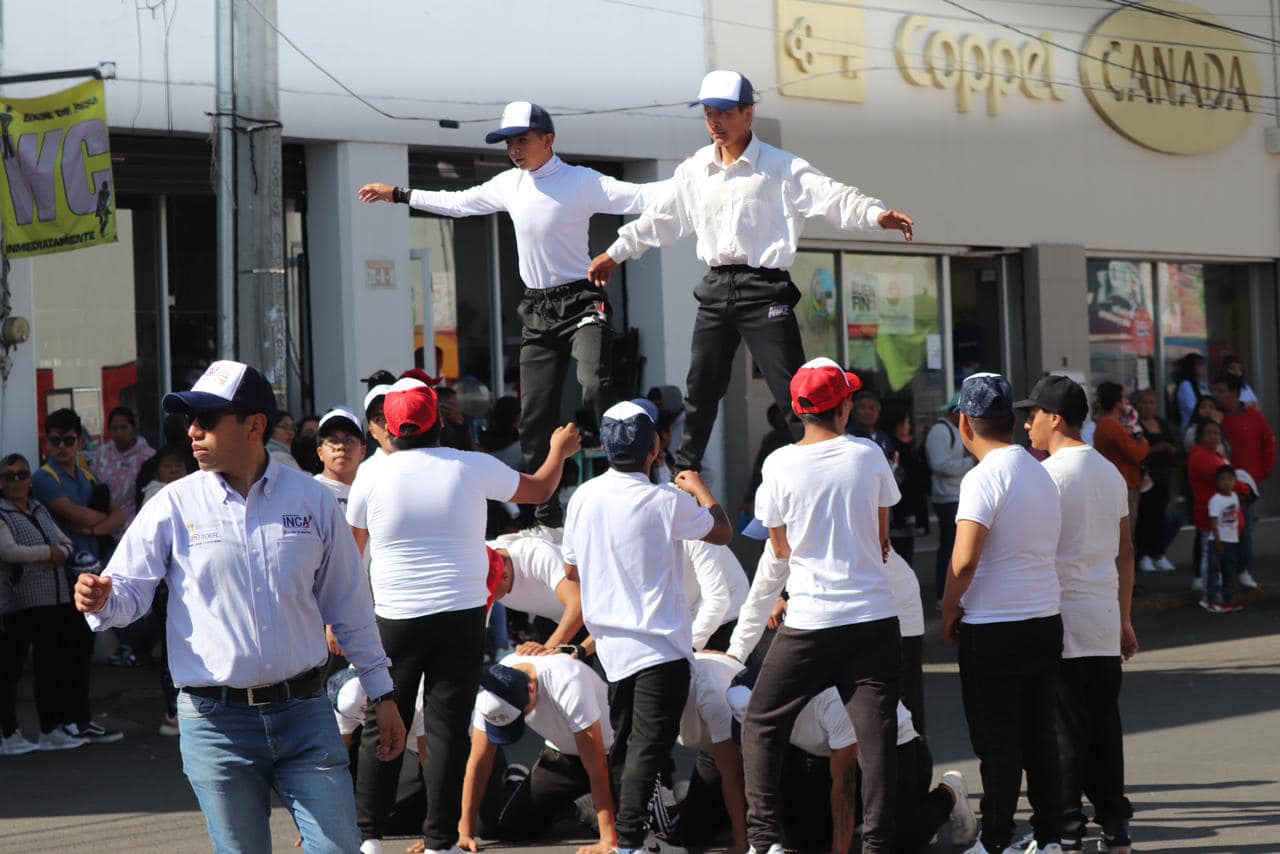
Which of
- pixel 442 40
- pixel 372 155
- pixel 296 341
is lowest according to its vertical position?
pixel 296 341

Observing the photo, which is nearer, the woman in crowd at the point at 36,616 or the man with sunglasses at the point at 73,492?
the woman in crowd at the point at 36,616

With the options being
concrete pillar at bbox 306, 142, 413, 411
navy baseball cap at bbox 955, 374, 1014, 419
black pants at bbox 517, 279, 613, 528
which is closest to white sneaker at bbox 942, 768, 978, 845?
navy baseball cap at bbox 955, 374, 1014, 419

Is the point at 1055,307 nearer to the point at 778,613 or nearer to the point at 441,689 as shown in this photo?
the point at 778,613

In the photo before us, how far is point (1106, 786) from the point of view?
24.1 ft

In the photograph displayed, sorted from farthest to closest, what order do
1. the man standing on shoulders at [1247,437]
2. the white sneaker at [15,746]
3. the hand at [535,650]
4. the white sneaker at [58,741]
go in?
the man standing on shoulders at [1247,437] < the white sneaker at [58,741] < the white sneaker at [15,746] < the hand at [535,650]

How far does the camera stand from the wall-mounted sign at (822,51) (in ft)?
58.5

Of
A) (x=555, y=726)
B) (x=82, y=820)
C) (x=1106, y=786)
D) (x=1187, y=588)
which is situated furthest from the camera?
(x=1187, y=588)

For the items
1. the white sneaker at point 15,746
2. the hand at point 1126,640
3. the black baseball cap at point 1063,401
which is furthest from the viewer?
the white sneaker at point 15,746

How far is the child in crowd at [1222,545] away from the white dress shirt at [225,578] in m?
12.8

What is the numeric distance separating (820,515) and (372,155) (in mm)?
9246

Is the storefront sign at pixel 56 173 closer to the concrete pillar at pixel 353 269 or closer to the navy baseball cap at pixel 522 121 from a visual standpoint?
the concrete pillar at pixel 353 269

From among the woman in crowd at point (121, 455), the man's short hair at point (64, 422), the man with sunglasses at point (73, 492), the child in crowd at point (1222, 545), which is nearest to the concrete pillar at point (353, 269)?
the woman in crowd at point (121, 455)

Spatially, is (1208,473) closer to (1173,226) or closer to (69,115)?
(1173,226)

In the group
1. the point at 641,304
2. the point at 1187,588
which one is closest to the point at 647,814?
the point at 641,304
